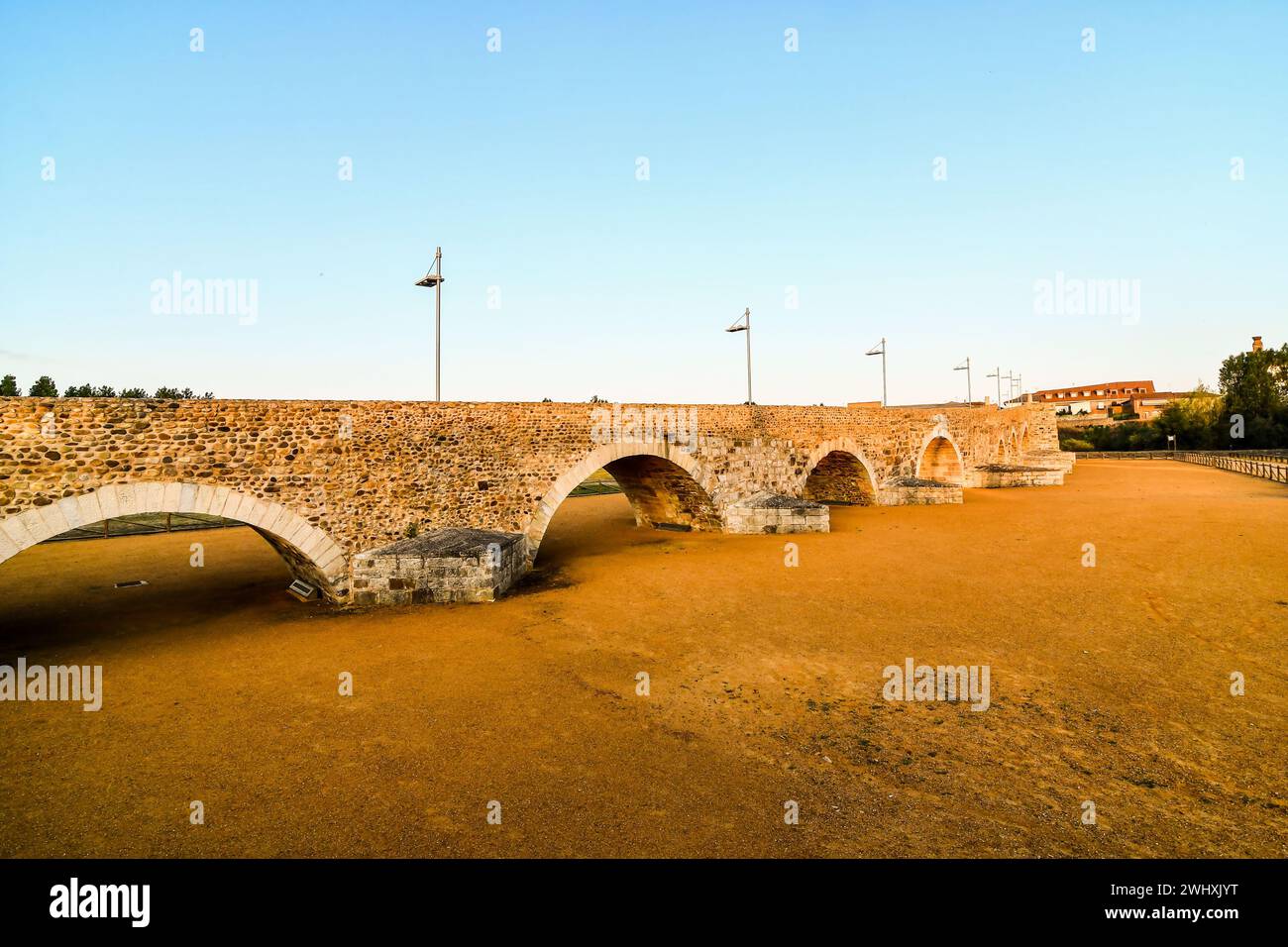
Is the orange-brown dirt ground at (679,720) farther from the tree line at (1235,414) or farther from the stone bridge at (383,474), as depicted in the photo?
the tree line at (1235,414)

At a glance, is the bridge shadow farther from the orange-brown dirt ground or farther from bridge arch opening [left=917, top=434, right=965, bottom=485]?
bridge arch opening [left=917, top=434, right=965, bottom=485]

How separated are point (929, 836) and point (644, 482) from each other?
1531cm

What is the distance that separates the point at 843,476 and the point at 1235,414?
4955 cm

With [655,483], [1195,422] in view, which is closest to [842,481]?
[655,483]

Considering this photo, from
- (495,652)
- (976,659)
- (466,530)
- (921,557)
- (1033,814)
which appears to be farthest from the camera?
(921,557)

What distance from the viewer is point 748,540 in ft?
54.1

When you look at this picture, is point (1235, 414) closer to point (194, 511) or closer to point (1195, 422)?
point (1195, 422)

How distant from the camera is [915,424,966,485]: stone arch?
90.5 ft

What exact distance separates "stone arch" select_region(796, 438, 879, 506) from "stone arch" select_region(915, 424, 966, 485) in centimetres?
467

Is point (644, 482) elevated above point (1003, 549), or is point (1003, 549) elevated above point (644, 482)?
point (644, 482)

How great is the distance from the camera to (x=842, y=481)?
24672 mm

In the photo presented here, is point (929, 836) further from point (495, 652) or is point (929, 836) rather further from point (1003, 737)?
point (495, 652)

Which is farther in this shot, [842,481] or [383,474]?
[842,481]
